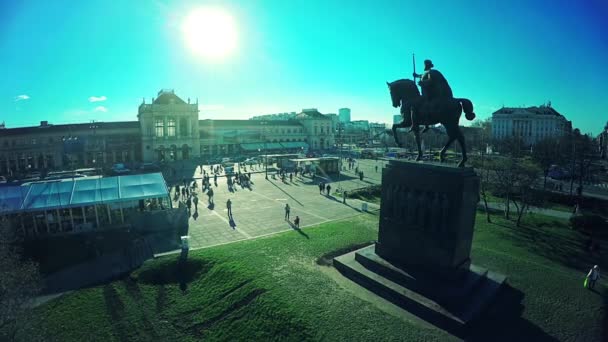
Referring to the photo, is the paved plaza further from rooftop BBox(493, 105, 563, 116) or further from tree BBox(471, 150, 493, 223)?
rooftop BBox(493, 105, 563, 116)

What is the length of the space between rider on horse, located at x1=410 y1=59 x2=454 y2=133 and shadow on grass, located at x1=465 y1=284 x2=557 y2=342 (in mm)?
6956

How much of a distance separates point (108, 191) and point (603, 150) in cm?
9739

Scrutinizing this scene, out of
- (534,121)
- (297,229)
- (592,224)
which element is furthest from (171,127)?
(534,121)

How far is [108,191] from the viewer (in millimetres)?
19703

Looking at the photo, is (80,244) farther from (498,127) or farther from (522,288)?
(498,127)

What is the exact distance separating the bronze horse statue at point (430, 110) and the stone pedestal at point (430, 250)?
121 centimetres

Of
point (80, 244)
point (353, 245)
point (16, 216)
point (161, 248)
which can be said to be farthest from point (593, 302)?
point (16, 216)

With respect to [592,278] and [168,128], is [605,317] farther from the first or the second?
[168,128]

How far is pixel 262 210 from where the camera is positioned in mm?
23328

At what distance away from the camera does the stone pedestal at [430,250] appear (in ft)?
30.6

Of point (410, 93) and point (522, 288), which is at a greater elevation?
point (410, 93)

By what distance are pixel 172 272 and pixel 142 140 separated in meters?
51.3

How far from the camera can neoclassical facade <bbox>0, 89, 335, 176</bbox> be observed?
50.1 m

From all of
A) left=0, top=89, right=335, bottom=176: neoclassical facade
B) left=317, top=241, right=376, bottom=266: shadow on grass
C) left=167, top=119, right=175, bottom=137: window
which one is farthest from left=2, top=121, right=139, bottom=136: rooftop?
left=317, top=241, right=376, bottom=266: shadow on grass
